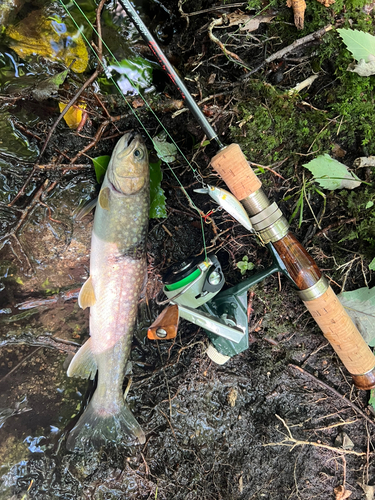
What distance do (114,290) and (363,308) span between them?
1.58m

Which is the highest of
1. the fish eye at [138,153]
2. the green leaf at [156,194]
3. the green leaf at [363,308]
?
the fish eye at [138,153]

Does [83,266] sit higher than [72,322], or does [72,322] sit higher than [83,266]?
[83,266]

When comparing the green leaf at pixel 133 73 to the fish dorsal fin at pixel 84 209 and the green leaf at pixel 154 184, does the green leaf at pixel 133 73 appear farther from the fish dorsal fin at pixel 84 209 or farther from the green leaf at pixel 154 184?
the fish dorsal fin at pixel 84 209

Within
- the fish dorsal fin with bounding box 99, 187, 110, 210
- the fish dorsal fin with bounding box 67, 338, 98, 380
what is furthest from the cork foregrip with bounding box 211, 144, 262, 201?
the fish dorsal fin with bounding box 67, 338, 98, 380

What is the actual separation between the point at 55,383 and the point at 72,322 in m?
0.43

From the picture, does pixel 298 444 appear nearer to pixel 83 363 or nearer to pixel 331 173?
pixel 83 363

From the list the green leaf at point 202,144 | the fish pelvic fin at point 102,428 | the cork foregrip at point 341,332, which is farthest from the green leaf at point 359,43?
the fish pelvic fin at point 102,428

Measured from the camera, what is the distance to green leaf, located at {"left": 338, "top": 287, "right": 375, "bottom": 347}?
6.34 feet

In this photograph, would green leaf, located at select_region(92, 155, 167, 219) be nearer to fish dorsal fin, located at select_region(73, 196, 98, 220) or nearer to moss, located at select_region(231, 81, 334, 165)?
fish dorsal fin, located at select_region(73, 196, 98, 220)

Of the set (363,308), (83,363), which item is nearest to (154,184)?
(83,363)

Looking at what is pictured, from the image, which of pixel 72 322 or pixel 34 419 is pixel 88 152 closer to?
pixel 72 322

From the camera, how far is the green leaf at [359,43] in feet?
5.54

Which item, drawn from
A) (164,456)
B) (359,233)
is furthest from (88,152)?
(164,456)

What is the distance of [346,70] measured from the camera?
5.94ft
